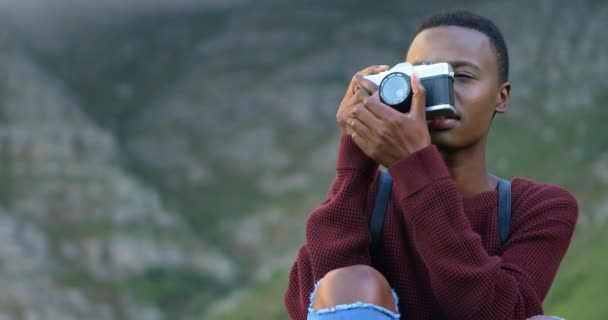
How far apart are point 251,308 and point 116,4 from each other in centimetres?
11727

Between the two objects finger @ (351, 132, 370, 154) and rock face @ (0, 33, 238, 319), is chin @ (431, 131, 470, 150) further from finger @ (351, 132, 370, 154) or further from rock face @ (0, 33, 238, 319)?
rock face @ (0, 33, 238, 319)

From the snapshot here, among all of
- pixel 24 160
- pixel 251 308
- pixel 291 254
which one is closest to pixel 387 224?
pixel 251 308

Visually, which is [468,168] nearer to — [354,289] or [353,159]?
[353,159]

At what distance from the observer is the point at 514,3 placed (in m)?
148

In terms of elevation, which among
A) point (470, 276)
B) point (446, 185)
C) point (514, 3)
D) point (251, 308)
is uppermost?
point (514, 3)

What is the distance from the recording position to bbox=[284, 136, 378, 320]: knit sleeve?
357cm

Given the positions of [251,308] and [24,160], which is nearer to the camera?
[251,308]

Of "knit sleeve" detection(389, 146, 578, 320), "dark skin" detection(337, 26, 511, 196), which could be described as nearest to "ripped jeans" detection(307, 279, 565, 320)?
"knit sleeve" detection(389, 146, 578, 320)

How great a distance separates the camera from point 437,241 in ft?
11.1

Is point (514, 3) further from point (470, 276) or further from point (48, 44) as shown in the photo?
point (470, 276)

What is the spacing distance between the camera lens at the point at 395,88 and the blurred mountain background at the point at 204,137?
181 feet

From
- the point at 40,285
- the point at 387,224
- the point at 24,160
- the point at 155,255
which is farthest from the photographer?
the point at 24,160

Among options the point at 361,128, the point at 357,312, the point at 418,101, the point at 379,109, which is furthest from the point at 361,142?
the point at 357,312

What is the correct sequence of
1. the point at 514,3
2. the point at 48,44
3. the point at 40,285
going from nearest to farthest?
the point at 40,285, the point at 514,3, the point at 48,44
